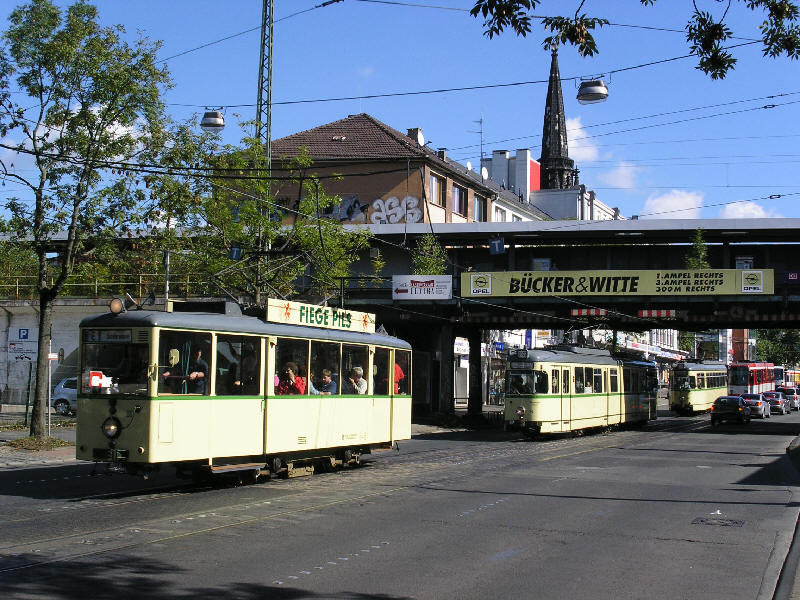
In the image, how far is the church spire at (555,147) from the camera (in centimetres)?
10512

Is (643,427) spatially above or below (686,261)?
below

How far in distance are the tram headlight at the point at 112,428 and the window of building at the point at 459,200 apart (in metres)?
46.4

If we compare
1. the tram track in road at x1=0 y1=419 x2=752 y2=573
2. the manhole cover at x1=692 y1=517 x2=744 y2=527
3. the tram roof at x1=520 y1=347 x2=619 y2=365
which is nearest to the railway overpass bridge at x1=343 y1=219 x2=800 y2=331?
the tram roof at x1=520 y1=347 x2=619 y2=365

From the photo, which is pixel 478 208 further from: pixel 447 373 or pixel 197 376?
pixel 197 376

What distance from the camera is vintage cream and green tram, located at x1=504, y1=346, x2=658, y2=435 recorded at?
97.5 feet

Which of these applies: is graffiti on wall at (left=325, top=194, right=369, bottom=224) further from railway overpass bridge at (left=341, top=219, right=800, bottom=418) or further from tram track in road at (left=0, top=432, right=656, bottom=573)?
tram track in road at (left=0, top=432, right=656, bottom=573)

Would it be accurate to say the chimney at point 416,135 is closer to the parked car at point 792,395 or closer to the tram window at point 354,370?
the parked car at point 792,395

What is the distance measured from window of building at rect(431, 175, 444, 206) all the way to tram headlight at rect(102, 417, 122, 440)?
141 ft

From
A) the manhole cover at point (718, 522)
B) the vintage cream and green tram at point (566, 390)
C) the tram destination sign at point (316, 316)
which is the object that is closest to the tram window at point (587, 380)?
the vintage cream and green tram at point (566, 390)

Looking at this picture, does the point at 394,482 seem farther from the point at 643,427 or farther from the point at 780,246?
the point at 780,246

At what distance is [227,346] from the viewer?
1420 centimetres

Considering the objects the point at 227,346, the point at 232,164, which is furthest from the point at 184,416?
the point at 232,164

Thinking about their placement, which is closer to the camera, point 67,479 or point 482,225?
point 67,479

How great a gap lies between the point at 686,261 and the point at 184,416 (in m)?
34.6
